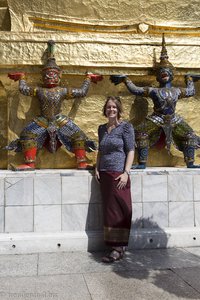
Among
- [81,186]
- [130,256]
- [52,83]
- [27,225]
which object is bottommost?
[130,256]

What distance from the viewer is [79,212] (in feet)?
12.6

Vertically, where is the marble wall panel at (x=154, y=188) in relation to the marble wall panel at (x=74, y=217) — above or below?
above

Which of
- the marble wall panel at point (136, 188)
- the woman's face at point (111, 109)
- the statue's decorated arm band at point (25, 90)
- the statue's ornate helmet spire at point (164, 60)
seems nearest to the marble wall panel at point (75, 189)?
the marble wall panel at point (136, 188)

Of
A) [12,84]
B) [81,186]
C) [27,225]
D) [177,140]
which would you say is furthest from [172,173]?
[12,84]

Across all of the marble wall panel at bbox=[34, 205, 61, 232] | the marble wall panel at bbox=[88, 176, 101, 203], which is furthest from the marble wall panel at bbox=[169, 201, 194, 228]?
the marble wall panel at bbox=[34, 205, 61, 232]

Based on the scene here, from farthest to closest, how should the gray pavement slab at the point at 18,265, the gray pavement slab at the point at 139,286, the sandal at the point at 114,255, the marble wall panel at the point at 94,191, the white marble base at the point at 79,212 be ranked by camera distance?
the marble wall panel at the point at 94,191
the white marble base at the point at 79,212
the sandal at the point at 114,255
the gray pavement slab at the point at 18,265
the gray pavement slab at the point at 139,286

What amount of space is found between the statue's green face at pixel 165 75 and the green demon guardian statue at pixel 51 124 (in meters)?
0.84

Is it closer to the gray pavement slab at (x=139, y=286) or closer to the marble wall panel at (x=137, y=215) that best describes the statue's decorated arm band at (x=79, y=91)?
the marble wall panel at (x=137, y=215)

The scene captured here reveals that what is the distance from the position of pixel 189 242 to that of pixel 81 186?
1.28 metres

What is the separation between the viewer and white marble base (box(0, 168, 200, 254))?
12.3 ft

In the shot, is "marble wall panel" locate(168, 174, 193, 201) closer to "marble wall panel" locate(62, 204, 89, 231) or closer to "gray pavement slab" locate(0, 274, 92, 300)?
"marble wall panel" locate(62, 204, 89, 231)

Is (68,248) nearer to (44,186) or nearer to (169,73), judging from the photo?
(44,186)

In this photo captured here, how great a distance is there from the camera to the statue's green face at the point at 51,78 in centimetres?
409

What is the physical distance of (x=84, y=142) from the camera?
13.6 feet
